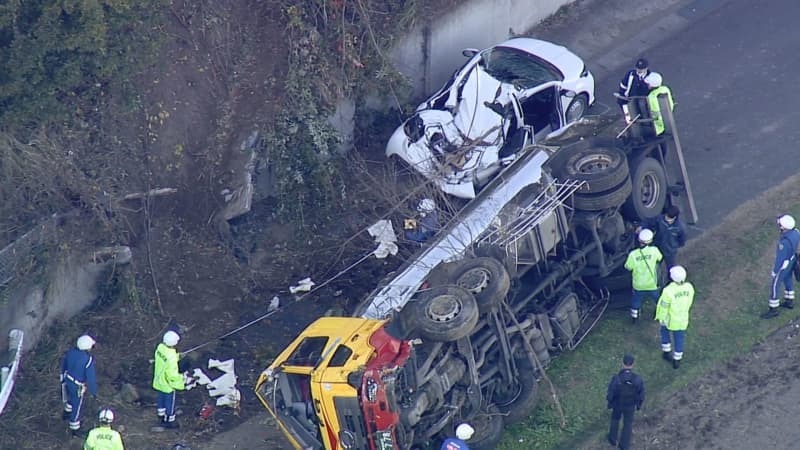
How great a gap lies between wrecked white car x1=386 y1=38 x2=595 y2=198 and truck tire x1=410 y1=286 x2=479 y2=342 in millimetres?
3307

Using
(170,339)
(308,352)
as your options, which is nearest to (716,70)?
(308,352)

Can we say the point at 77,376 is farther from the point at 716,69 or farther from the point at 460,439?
the point at 716,69

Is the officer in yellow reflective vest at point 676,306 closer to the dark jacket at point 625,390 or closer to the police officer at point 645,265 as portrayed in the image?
the police officer at point 645,265

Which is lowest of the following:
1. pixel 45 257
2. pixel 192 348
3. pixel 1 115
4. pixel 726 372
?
pixel 726 372

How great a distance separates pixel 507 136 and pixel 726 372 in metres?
4.62

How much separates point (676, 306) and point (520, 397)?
2010 mm

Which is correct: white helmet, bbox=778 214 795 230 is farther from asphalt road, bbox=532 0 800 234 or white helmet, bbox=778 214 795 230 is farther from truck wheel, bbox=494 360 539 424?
truck wheel, bbox=494 360 539 424

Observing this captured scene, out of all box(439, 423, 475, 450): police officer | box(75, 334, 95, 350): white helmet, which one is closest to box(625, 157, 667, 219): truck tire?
box(439, 423, 475, 450): police officer

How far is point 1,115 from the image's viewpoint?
15.8 m

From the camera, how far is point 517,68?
19.0 metres

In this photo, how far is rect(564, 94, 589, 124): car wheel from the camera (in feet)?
61.8

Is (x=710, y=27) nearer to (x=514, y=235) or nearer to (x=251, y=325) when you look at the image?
(x=514, y=235)

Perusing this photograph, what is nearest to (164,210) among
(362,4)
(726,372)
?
(362,4)

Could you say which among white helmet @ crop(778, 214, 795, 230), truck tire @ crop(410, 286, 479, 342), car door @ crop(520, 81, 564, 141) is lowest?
white helmet @ crop(778, 214, 795, 230)
